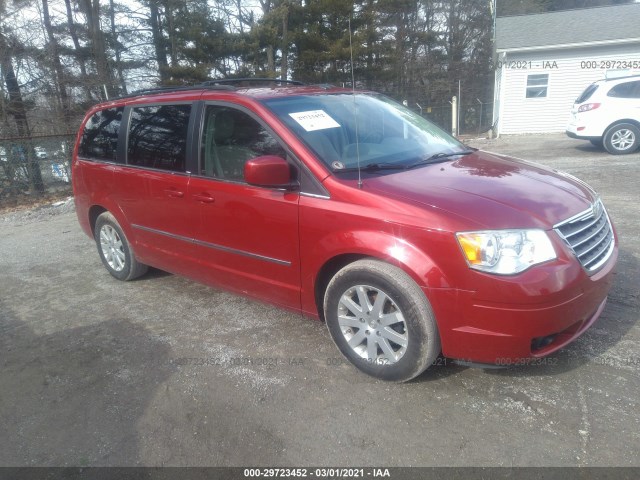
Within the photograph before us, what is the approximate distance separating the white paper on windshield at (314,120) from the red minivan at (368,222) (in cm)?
2

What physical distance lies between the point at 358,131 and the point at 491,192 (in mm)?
1127

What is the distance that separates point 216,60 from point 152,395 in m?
20.6

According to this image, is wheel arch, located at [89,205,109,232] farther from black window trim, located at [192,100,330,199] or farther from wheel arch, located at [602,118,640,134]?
wheel arch, located at [602,118,640,134]

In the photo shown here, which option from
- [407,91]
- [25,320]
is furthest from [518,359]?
[407,91]

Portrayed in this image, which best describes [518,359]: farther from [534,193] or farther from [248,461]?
[248,461]

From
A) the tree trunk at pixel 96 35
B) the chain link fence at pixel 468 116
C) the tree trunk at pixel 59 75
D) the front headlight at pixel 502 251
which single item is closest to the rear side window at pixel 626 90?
the front headlight at pixel 502 251

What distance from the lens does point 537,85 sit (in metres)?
16.3

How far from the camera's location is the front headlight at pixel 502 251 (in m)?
2.35

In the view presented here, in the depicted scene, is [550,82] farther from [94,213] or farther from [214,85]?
[94,213]

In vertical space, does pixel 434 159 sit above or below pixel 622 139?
above

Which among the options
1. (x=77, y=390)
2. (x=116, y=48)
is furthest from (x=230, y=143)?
(x=116, y=48)

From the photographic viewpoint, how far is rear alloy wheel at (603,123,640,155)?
10.1 metres

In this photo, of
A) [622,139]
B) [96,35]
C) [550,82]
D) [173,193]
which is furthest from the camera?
[96,35]

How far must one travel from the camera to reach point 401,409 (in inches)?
101
